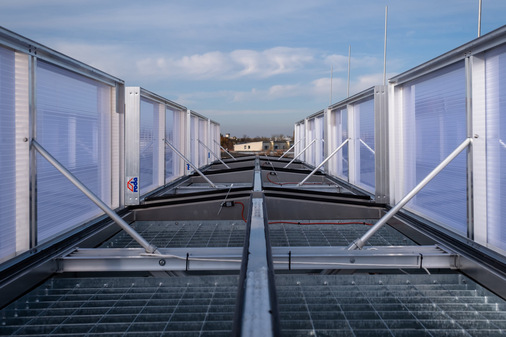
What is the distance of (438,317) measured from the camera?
166 centimetres

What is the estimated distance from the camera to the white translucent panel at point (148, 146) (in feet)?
15.1

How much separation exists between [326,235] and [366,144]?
7.02 feet

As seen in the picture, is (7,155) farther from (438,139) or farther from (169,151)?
(169,151)

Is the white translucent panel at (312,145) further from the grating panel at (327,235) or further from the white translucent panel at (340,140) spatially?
the grating panel at (327,235)

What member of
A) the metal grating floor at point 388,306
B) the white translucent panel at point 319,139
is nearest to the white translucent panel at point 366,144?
the metal grating floor at point 388,306

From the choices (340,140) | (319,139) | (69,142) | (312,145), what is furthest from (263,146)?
(69,142)

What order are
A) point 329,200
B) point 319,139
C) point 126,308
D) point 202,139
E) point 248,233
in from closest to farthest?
point 126,308 < point 248,233 < point 329,200 < point 319,139 < point 202,139

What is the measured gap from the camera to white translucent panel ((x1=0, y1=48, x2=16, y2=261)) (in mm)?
2109

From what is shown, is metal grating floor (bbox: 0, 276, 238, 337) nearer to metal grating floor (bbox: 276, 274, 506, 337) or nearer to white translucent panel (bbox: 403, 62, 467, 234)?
metal grating floor (bbox: 276, 274, 506, 337)

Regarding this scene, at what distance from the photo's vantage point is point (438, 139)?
2898 mm

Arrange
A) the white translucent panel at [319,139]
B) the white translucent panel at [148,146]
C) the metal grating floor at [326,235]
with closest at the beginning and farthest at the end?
the metal grating floor at [326,235] → the white translucent panel at [148,146] → the white translucent panel at [319,139]

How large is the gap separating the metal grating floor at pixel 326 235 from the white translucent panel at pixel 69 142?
155 centimetres

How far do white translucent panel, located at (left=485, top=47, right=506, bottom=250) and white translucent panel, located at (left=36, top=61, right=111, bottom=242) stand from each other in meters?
2.82

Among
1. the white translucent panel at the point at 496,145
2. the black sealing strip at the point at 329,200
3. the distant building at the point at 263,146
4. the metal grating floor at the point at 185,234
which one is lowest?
the metal grating floor at the point at 185,234
